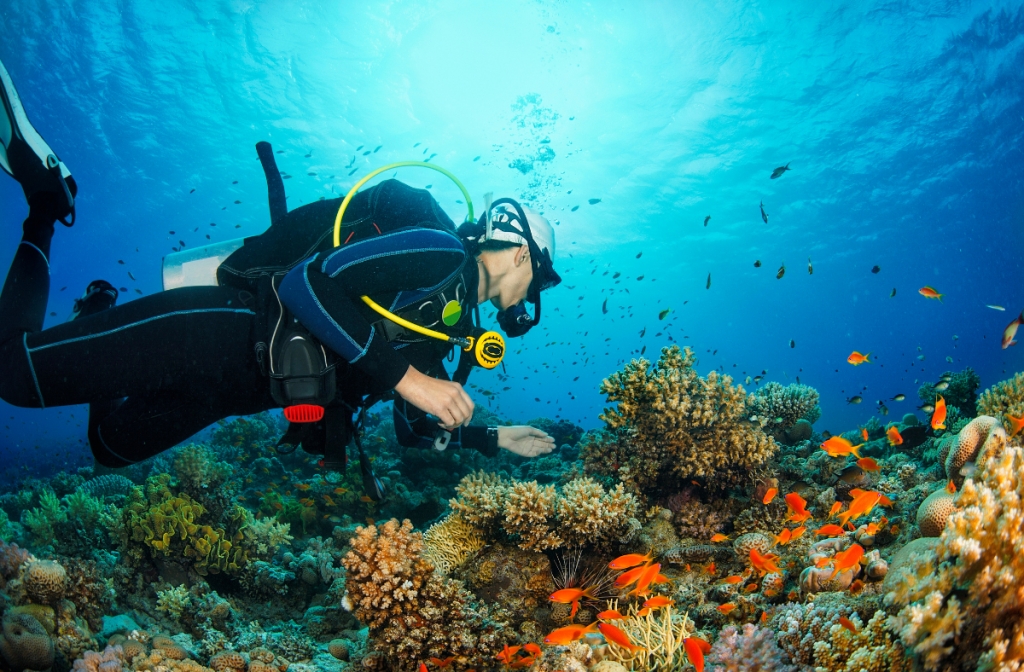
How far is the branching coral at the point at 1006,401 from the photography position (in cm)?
516

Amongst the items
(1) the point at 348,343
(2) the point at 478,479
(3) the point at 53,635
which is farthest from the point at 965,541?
(3) the point at 53,635

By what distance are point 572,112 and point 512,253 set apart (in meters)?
24.4

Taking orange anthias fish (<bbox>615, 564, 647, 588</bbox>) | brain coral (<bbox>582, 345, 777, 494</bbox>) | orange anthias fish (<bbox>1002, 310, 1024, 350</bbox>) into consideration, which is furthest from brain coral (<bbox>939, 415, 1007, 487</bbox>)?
orange anthias fish (<bbox>1002, 310, 1024, 350</bbox>)

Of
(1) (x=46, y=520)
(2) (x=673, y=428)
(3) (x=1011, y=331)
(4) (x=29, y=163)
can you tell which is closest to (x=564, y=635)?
(2) (x=673, y=428)

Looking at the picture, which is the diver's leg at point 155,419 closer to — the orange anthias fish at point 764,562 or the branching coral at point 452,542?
the branching coral at point 452,542

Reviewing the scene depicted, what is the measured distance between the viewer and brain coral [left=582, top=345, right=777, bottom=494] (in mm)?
4977

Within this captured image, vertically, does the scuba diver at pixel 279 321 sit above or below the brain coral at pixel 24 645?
above

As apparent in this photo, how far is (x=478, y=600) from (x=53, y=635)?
3407 mm

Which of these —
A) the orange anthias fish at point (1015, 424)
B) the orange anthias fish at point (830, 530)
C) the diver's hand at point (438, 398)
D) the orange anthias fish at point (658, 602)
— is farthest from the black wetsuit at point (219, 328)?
the orange anthias fish at point (1015, 424)

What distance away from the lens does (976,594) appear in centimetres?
188

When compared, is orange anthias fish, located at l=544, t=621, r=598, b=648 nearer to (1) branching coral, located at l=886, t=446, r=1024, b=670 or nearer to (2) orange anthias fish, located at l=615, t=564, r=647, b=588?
(2) orange anthias fish, located at l=615, t=564, r=647, b=588

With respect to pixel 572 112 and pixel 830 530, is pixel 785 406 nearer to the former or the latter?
pixel 830 530

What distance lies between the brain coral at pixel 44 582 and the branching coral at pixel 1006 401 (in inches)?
381

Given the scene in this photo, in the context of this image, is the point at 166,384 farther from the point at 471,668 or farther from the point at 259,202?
the point at 259,202
